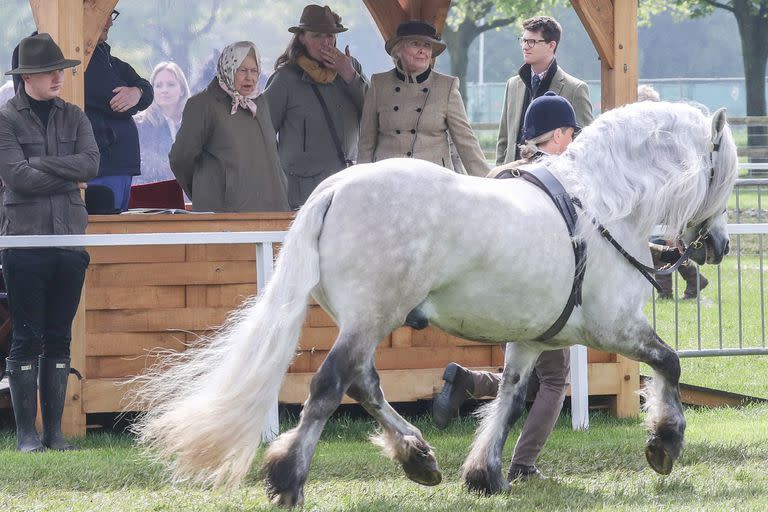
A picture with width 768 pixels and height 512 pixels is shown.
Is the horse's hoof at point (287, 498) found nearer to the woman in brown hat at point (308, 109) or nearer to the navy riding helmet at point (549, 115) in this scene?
the navy riding helmet at point (549, 115)

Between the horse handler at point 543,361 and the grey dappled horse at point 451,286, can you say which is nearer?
the grey dappled horse at point 451,286

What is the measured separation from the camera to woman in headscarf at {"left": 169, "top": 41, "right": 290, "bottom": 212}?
26.9ft

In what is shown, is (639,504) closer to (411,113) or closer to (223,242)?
(223,242)

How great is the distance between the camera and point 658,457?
5891 mm

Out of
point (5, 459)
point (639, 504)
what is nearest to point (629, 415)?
point (639, 504)

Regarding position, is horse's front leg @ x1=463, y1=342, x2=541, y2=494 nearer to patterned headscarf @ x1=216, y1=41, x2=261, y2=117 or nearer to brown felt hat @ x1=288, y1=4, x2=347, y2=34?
patterned headscarf @ x1=216, y1=41, x2=261, y2=117

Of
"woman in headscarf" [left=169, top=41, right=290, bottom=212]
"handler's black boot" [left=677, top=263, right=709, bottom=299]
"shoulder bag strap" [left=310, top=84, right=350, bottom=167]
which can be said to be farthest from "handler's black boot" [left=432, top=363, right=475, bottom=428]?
"handler's black boot" [left=677, top=263, right=709, bottom=299]

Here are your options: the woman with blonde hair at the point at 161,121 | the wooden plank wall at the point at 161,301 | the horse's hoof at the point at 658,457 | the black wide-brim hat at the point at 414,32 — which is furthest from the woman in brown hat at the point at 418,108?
the woman with blonde hair at the point at 161,121

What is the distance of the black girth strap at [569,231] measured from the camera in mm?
5625

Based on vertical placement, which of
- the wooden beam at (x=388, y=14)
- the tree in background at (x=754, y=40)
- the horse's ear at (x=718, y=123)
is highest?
the tree in background at (x=754, y=40)

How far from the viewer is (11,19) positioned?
13.9 m

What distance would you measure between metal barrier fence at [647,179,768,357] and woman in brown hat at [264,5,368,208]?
2.48 meters

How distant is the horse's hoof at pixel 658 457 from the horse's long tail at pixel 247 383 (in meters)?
1.76

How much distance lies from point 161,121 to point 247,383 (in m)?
6.82
